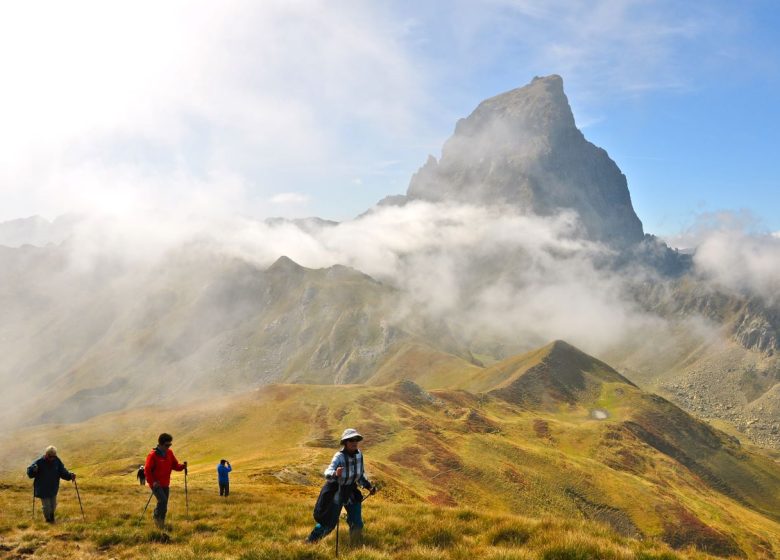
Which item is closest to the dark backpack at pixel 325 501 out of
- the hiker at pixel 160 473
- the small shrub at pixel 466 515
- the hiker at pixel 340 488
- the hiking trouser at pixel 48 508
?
the hiker at pixel 340 488

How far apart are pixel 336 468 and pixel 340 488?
2.13ft

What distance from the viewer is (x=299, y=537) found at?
1542 cm

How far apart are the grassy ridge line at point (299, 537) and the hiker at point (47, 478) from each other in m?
0.68

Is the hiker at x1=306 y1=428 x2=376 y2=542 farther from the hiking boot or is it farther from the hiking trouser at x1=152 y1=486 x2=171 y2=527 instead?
the hiking trouser at x1=152 y1=486 x2=171 y2=527

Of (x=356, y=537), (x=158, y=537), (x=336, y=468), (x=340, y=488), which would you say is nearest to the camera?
(x=336, y=468)

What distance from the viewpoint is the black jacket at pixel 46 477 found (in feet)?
64.1

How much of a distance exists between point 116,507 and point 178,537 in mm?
8992

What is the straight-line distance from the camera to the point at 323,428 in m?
110

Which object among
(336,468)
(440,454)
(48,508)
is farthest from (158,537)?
(440,454)

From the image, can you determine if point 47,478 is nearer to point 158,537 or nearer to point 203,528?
point 158,537

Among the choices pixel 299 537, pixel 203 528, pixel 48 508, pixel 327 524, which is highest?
pixel 48 508

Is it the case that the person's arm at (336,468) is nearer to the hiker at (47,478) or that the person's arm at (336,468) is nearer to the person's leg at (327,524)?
the person's leg at (327,524)

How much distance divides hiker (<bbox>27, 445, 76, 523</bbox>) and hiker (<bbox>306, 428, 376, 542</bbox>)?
11842 mm

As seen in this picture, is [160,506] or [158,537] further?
[160,506]
